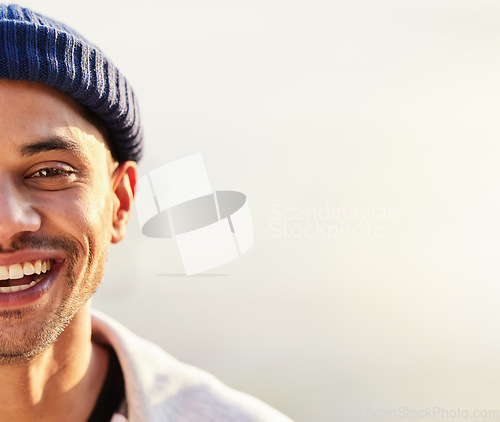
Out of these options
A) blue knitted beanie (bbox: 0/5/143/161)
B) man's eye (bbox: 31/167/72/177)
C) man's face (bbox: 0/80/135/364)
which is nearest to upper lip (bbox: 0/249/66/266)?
man's face (bbox: 0/80/135/364)

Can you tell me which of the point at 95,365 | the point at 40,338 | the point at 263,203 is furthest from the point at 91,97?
the point at 263,203

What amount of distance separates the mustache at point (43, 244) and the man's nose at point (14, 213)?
0.02 metres

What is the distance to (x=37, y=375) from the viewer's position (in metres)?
1.12

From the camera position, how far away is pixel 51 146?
1.04 metres

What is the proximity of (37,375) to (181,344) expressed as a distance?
1.09m

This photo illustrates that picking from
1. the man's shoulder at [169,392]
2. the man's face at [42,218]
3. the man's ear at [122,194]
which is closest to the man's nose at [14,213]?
the man's face at [42,218]

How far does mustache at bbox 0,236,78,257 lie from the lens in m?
0.97

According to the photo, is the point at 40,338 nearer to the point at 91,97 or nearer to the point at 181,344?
the point at 91,97

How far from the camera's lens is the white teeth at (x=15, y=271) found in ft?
3.27

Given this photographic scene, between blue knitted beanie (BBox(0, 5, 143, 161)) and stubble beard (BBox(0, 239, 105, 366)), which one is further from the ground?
Result: blue knitted beanie (BBox(0, 5, 143, 161))

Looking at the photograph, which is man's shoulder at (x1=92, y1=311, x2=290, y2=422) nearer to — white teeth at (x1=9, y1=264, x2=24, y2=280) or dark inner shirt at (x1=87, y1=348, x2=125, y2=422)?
dark inner shirt at (x1=87, y1=348, x2=125, y2=422)

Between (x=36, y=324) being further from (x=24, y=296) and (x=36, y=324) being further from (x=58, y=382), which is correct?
(x=58, y=382)

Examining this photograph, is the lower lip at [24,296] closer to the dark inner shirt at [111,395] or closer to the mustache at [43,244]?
the mustache at [43,244]

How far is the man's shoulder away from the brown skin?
82 mm
